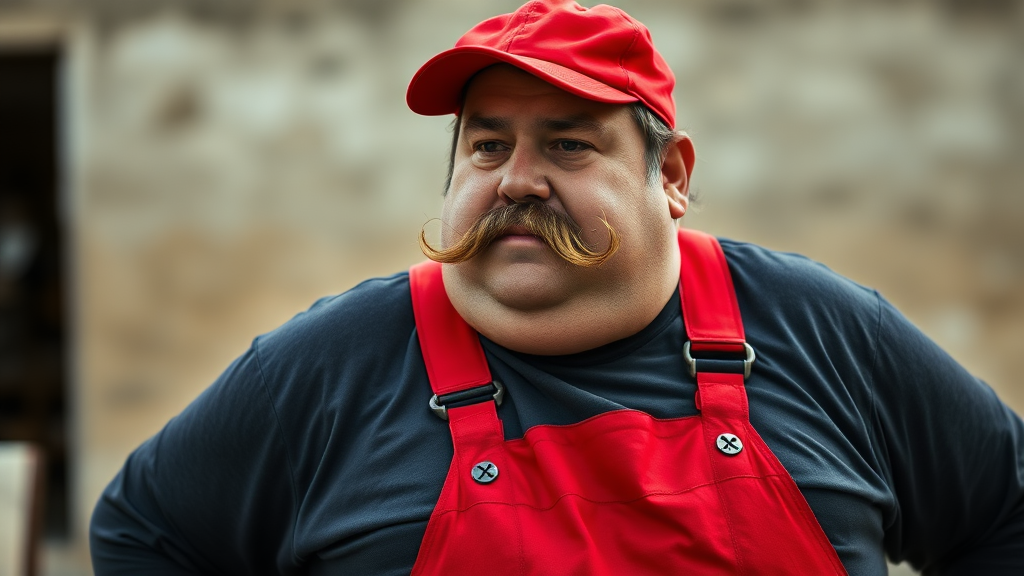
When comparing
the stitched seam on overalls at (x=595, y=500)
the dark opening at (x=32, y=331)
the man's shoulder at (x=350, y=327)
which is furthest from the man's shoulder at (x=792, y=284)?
the dark opening at (x=32, y=331)

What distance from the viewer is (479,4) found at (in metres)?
4.72

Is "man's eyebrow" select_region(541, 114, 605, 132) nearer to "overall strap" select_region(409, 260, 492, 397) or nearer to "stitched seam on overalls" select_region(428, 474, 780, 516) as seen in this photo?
"overall strap" select_region(409, 260, 492, 397)

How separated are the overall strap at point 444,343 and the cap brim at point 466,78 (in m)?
0.32

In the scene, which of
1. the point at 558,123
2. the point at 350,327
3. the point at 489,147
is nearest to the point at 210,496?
the point at 350,327

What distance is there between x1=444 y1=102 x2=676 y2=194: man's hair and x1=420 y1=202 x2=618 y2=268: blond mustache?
153 millimetres

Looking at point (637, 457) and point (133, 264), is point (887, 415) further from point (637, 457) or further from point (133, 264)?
point (133, 264)

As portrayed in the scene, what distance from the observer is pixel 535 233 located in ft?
5.89

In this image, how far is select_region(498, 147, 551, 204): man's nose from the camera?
1.80m

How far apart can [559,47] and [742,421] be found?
0.67m

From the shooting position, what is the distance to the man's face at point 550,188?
1807 mm

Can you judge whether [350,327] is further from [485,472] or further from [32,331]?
[32,331]

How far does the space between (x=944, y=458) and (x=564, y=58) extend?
96 cm

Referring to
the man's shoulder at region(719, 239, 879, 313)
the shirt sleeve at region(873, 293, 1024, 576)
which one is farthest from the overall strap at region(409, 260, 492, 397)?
the shirt sleeve at region(873, 293, 1024, 576)

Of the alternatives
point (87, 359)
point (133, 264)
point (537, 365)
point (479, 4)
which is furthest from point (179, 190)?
point (537, 365)
